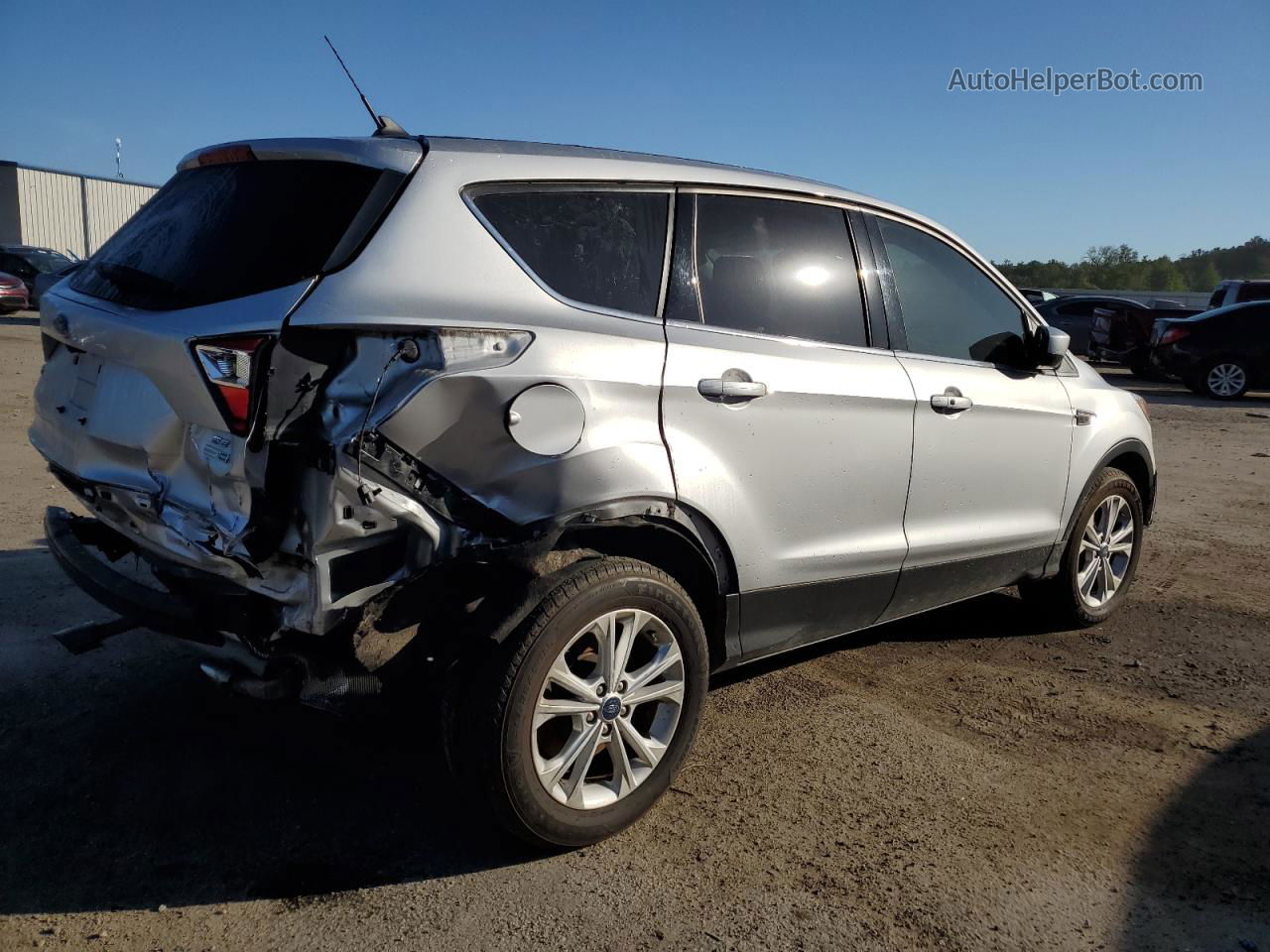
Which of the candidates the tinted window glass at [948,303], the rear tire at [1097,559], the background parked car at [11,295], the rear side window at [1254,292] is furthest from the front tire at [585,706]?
the background parked car at [11,295]

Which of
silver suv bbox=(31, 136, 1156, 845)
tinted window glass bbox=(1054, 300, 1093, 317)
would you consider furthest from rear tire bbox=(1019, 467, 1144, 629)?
tinted window glass bbox=(1054, 300, 1093, 317)

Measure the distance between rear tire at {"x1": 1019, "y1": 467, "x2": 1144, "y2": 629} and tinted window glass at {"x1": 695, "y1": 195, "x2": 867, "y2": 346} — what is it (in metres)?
1.88

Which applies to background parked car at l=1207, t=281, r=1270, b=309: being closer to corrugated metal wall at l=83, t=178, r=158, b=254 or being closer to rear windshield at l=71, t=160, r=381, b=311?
rear windshield at l=71, t=160, r=381, b=311

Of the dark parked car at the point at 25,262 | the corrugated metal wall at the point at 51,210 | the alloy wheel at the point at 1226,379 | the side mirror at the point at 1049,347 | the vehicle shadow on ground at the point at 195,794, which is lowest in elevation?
the vehicle shadow on ground at the point at 195,794

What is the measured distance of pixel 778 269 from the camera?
3643 millimetres

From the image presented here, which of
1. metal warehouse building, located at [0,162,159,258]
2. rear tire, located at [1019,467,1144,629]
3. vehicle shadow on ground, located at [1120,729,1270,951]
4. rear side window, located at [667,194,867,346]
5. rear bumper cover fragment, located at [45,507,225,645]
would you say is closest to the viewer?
vehicle shadow on ground, located at [1120,729,1270,951]

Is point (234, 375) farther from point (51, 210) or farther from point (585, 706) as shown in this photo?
point (51, 210)

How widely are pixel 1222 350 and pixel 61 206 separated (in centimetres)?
3862

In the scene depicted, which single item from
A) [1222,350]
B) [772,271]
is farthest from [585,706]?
[1222,350]

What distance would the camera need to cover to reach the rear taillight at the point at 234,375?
2.62m

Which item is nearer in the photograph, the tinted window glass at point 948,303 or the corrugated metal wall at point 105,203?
the tinted window glass at point 948,303

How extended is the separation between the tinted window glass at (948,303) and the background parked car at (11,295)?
73.7ft

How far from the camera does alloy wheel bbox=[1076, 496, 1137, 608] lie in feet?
16.6

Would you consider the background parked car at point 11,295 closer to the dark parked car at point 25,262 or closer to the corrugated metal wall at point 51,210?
the dark parked car at point 25,262
